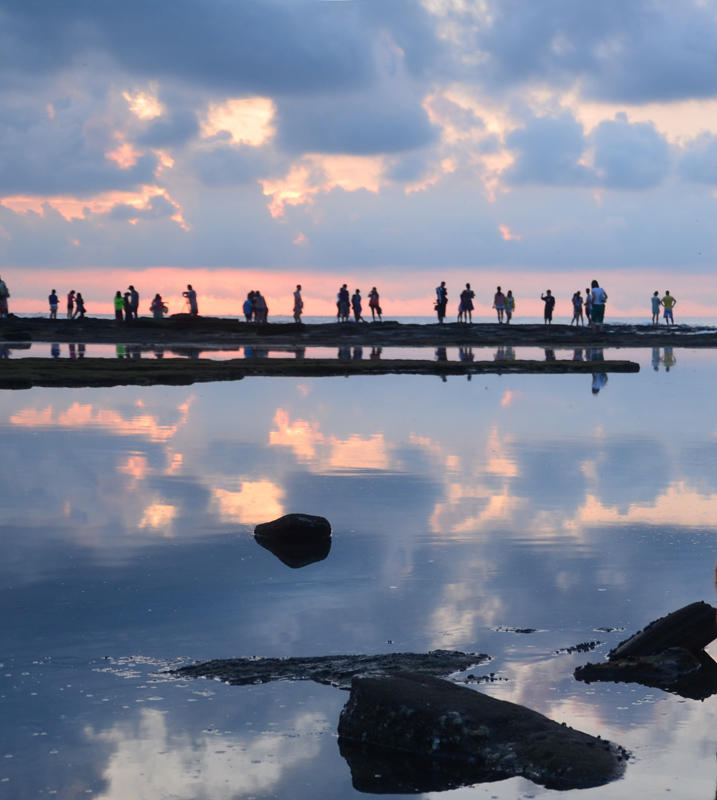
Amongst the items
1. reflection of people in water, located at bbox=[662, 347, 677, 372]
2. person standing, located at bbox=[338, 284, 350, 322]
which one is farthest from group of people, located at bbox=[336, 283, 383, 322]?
reflection of people in water, located at bbox=[662, 347, 677, 372]

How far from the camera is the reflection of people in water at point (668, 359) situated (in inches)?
1660

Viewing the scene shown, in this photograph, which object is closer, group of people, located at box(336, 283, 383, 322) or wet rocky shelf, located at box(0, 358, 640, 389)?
wet rocky shelf, located at box(0, 358, 640, 389)

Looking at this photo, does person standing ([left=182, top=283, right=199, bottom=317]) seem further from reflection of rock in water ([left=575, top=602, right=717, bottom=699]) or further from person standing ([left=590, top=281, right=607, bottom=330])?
reflection of rock in water ([left=575, top=602, right=717, bottom=699])

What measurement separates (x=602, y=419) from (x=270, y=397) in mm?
7736

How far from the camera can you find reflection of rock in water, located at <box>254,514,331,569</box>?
34.6 ft

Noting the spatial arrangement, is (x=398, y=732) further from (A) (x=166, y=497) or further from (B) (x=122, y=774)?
(A) (x=166, y=497)

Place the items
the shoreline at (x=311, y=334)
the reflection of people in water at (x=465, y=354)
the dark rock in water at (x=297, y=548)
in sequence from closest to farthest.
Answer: the dark rock in water at (x=297, y=548) < the reflection of people in water at (x=465, y=354) < the shoreline at (x=311, y=334)

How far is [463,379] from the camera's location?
108 ft

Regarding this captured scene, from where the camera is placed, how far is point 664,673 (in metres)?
7.23

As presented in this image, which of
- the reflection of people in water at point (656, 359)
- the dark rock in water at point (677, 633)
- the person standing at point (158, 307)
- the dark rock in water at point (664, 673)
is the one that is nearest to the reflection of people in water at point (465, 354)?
the reflection of people in water at point (656, 359)

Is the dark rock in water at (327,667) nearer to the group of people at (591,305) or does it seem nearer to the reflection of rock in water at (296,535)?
the reflection of rock in water at (296,535)

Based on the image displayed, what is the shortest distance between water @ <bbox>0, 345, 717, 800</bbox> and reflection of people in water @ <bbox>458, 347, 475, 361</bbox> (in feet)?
76.1

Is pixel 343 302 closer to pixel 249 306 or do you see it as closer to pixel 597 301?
pixel 249 306

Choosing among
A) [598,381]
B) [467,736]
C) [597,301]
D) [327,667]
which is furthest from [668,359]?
[467,736]
